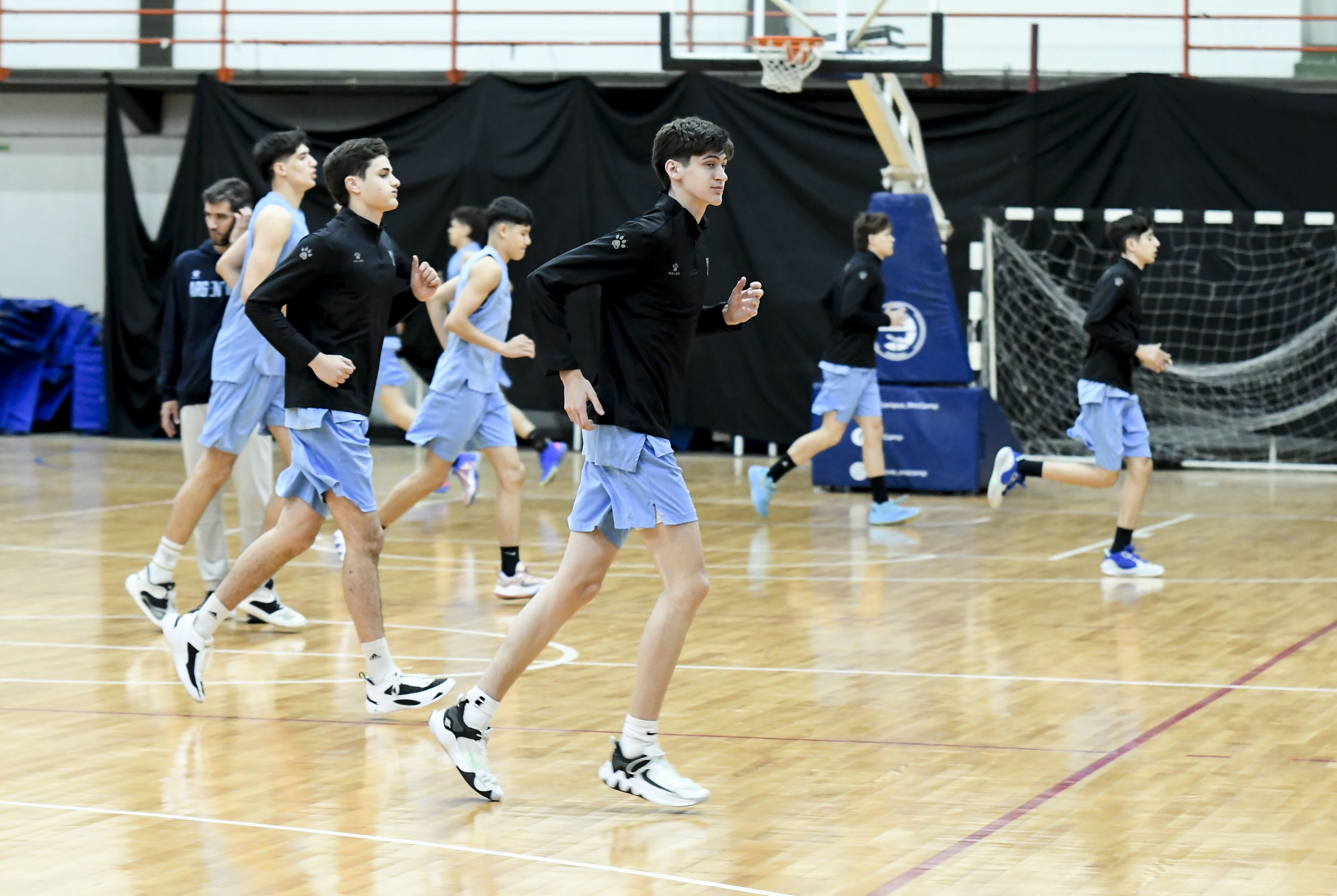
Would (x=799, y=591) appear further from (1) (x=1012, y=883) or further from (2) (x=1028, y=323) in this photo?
(2) (x=1028, y=323)

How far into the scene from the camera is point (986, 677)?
634 cm

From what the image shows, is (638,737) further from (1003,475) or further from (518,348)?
(1003,475)

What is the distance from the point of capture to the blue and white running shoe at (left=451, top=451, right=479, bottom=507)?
11.6 m

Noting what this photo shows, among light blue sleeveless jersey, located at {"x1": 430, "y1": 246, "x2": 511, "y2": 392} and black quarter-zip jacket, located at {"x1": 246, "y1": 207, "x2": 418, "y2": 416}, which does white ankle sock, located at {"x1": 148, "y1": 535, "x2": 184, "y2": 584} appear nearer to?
light blue sleeveless jersey, located at {"x1": 430, "y1": 246, "x2": 511, "y2": 392}

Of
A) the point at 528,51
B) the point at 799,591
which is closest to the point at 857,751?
the point at 799,591

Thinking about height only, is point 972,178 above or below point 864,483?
above

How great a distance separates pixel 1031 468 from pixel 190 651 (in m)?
5.32

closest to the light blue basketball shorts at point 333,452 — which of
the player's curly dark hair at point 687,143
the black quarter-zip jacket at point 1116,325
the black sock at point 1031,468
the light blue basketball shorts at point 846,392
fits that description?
the player's curly dark hair at point 687,143

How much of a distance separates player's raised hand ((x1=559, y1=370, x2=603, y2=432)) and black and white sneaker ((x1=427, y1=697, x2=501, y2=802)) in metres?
0.86

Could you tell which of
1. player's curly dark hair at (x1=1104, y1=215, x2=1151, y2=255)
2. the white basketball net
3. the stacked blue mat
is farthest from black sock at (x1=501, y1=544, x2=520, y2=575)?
the stacked blue mat

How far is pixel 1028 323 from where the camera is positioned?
49.9ft

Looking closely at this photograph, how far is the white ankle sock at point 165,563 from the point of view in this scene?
701 centimetres

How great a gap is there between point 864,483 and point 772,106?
177 inches

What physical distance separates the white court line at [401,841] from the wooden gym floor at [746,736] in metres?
0.01
